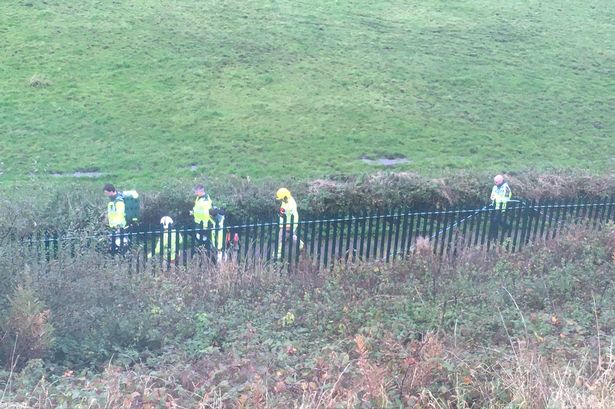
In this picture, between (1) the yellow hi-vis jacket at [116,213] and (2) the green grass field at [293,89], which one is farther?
(2) the green grass field at [293,89]

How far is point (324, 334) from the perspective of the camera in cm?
670

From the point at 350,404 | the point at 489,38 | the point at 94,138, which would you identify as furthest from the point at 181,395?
the point at 489,38

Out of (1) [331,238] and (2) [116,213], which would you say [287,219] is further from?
(2) [116,213]

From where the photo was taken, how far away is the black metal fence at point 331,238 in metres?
8.96

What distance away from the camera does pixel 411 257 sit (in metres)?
9.62

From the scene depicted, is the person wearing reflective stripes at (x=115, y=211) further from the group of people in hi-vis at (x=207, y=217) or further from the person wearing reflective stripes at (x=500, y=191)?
the person wearing reflective stripes at (x=500, y=191)

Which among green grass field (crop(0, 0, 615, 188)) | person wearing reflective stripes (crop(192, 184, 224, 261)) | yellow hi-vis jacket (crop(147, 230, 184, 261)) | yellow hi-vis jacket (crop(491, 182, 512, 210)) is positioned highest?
green grass field (crop(0, 0, 615, 188))

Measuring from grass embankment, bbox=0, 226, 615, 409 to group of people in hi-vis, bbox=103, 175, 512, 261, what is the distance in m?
0.98

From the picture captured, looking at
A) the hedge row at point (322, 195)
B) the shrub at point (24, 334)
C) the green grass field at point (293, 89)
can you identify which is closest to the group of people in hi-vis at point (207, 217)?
the hedge row at point (322, 195)

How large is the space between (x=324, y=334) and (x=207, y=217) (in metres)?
5.02

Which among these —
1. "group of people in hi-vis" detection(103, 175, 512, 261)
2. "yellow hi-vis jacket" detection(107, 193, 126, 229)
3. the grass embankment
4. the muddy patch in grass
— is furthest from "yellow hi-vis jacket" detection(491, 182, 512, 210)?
"yellow hi-vis jacket" detection(107, 193, 126, 229)

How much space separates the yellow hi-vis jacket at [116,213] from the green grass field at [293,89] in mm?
4939

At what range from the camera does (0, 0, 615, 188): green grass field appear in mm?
17906

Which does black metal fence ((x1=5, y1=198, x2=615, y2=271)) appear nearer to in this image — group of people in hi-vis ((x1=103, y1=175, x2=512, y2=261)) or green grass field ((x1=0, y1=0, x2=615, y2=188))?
group of people in hi-vis ((x1=103, y1=175, x2=512, y2=261))
